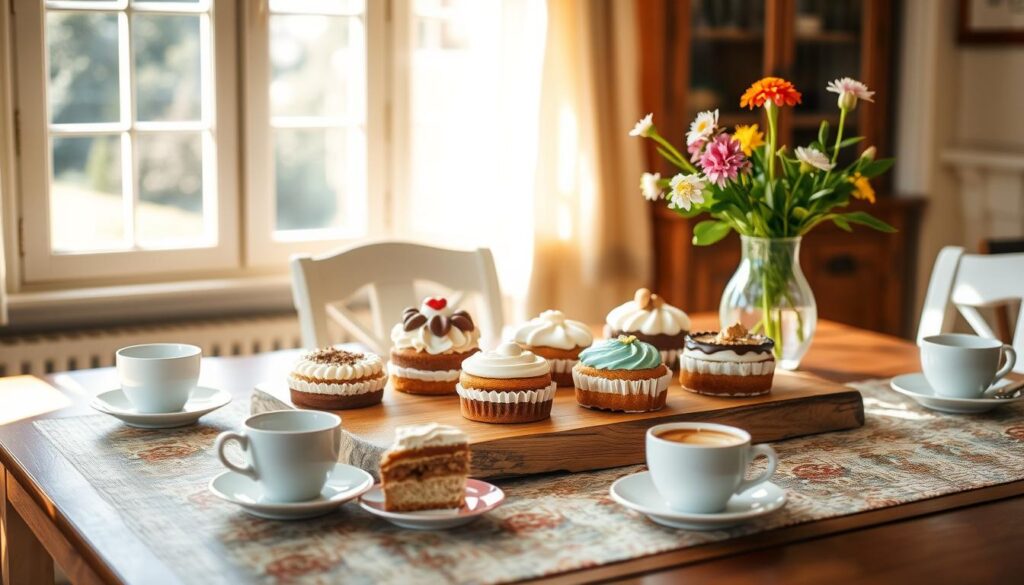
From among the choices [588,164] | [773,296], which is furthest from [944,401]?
[588,164]

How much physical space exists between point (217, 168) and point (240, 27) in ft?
1.27

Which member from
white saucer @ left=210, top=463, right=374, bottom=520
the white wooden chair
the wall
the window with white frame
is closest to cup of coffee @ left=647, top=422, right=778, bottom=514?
white saucer @ left=210, top=463, right=374, bottom=520

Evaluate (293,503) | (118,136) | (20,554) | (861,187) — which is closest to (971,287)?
(861,187)

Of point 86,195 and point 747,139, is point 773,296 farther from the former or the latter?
point 86,195

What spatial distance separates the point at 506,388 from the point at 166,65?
2046 mm

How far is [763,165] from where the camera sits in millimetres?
1971

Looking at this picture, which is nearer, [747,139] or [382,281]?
[747,139]

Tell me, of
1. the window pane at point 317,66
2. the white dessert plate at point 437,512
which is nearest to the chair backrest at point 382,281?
the white dessert plate at point 437,512

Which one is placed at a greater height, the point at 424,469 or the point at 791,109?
the point at 791,109

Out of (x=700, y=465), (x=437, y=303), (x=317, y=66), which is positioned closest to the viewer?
(x=700, y=465)

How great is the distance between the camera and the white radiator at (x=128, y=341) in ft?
10.0

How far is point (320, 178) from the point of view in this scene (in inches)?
139

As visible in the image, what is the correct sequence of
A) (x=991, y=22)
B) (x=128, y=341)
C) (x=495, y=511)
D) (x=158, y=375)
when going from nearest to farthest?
(x=495, y=511)
(x=158, y=375)
(x=128, y=341)
(x=991, y=22)

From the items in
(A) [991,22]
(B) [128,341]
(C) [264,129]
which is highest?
(A) [991,22]
